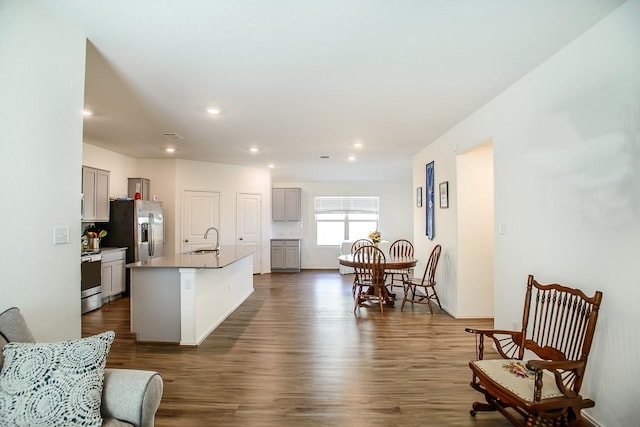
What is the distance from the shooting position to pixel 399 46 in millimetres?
2350

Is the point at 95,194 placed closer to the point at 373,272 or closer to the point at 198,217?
the point at 198,217

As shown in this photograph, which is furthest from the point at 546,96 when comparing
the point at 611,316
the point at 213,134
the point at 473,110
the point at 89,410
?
the point at 213,134

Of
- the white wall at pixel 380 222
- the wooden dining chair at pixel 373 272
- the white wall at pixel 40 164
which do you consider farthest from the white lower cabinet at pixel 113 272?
the white wall at pixel 380 222

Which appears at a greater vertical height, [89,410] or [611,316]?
[611,316]

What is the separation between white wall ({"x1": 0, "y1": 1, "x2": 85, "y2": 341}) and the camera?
167 centimetres

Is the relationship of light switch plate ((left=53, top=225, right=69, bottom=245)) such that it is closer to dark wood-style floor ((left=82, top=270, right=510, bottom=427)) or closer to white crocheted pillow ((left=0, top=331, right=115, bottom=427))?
white crocheted pillow ((left=0, top=331, right=115, bottom=427))

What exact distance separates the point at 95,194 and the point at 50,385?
15.3 feet

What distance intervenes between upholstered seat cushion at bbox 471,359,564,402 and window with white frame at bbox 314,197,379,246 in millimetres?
6976

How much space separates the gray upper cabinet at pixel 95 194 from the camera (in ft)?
16.3

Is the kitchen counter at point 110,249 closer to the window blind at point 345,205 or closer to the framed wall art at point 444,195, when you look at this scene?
the window blind at point 345,205

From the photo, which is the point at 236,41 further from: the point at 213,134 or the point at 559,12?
the point at 213,134

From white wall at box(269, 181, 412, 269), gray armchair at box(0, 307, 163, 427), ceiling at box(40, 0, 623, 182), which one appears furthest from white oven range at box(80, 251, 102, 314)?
white wall at box(269, 181, 412, 269)

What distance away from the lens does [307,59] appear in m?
2.54

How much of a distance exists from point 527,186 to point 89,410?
10.6ft
